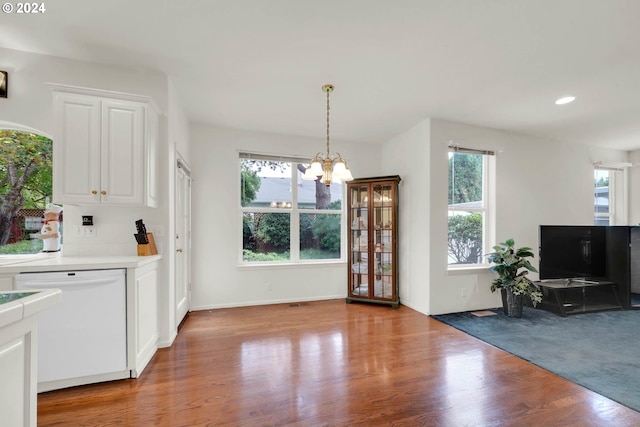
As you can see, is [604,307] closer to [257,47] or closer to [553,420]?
[553,420]

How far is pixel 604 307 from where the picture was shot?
4148 mm

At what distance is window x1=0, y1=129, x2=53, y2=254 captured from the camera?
2.65 m

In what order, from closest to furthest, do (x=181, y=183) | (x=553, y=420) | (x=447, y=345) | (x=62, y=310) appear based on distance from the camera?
1. (x=553, y=420)
2. (x=62, y=310)
3. (x=447, y=345)
4. (x=181, y=183)

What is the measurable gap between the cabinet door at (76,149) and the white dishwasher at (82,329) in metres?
0.66

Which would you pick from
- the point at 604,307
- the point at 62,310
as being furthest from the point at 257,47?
the point at 604,307

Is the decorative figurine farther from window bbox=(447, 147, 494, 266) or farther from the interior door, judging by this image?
window bbox=(447, 147, 494, 266)

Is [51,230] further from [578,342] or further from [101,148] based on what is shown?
[578,342]

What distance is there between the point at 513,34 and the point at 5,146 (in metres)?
4.30

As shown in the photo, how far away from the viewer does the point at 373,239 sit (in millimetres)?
4441

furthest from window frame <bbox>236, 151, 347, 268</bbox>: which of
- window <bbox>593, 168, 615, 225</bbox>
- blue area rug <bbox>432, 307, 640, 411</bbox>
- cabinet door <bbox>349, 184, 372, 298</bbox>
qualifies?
window <bbox>593, 168, 615, 225</bbox>

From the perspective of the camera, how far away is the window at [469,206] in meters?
4.17

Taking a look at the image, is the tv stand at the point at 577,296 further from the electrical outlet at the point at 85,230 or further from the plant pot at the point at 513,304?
the electrical outlet at the point at 85,230

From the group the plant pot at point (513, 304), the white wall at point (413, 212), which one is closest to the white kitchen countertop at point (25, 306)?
the white wall at point (413, 212)

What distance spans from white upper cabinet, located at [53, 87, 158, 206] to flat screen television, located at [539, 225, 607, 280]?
494 centimetres
